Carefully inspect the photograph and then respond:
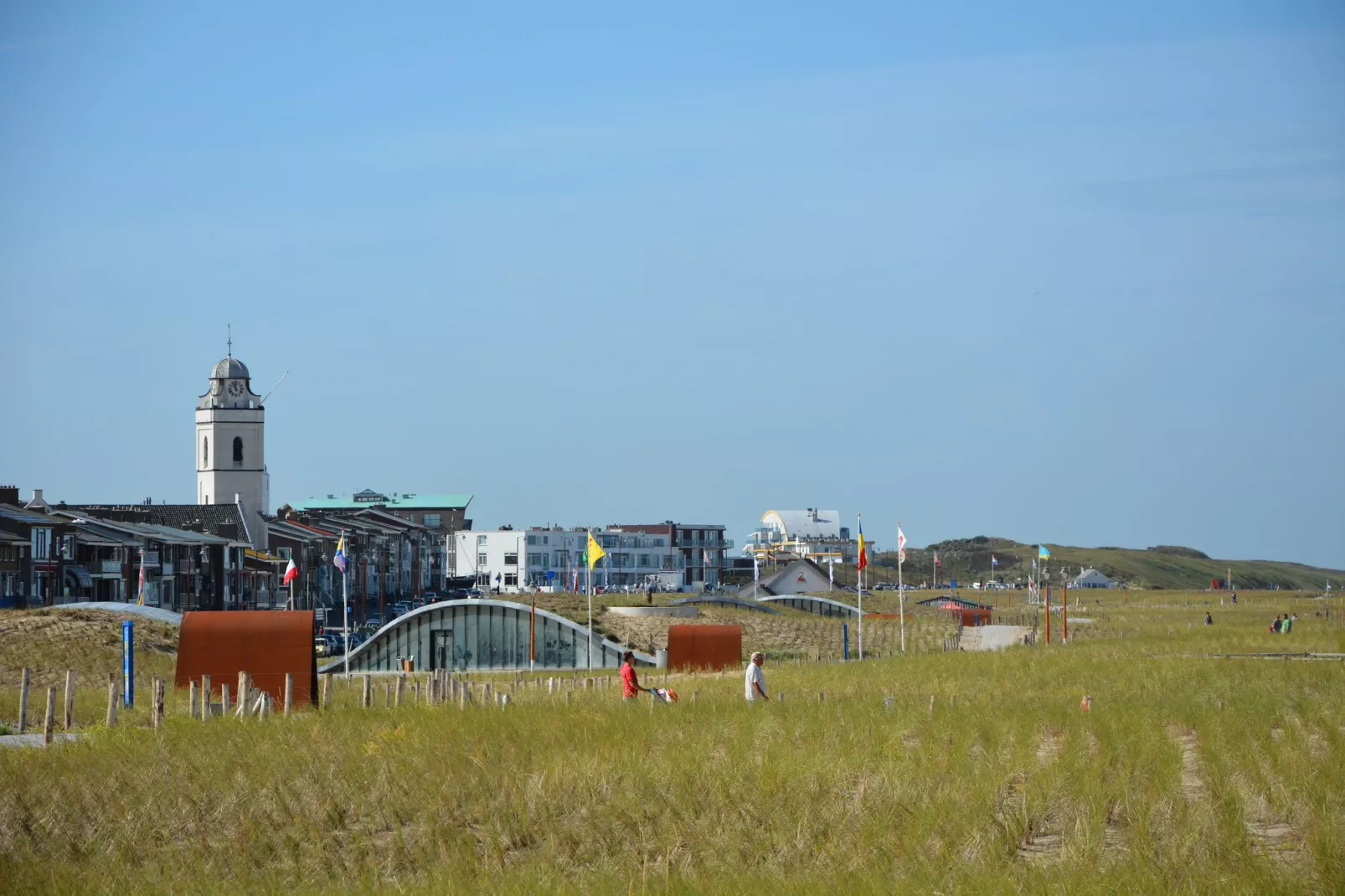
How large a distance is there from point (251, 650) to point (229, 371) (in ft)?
398

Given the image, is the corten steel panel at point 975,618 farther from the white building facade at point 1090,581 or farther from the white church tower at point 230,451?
the white building facade at point 1090,581

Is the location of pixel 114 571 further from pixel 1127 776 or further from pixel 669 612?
pixel 1127 776

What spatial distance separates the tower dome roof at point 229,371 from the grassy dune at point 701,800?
127 m

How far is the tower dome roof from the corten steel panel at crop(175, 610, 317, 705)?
119 metres

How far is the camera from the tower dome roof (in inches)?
5945

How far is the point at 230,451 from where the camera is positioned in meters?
147

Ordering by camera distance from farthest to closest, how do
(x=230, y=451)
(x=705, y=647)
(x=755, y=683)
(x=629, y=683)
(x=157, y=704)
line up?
(x=230, y=451) → (x=705, y=647) → (x=629, y=683) → (x=755, y=683) → (x=157, y=704)

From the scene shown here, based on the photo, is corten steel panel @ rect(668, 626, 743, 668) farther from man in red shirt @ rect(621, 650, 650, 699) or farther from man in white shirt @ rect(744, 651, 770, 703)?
man in white shirt @ rect(744, 651, 770, 703)

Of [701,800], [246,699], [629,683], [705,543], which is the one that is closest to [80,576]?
[246,699]

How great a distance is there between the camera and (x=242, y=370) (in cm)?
15250

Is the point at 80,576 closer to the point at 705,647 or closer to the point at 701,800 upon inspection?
the point at 705,647

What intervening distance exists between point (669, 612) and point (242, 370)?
83033mm

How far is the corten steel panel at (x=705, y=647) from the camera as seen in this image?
52.3 metres

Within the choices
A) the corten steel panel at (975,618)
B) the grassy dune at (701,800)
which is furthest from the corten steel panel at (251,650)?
the corten steel panel at (975,618)
